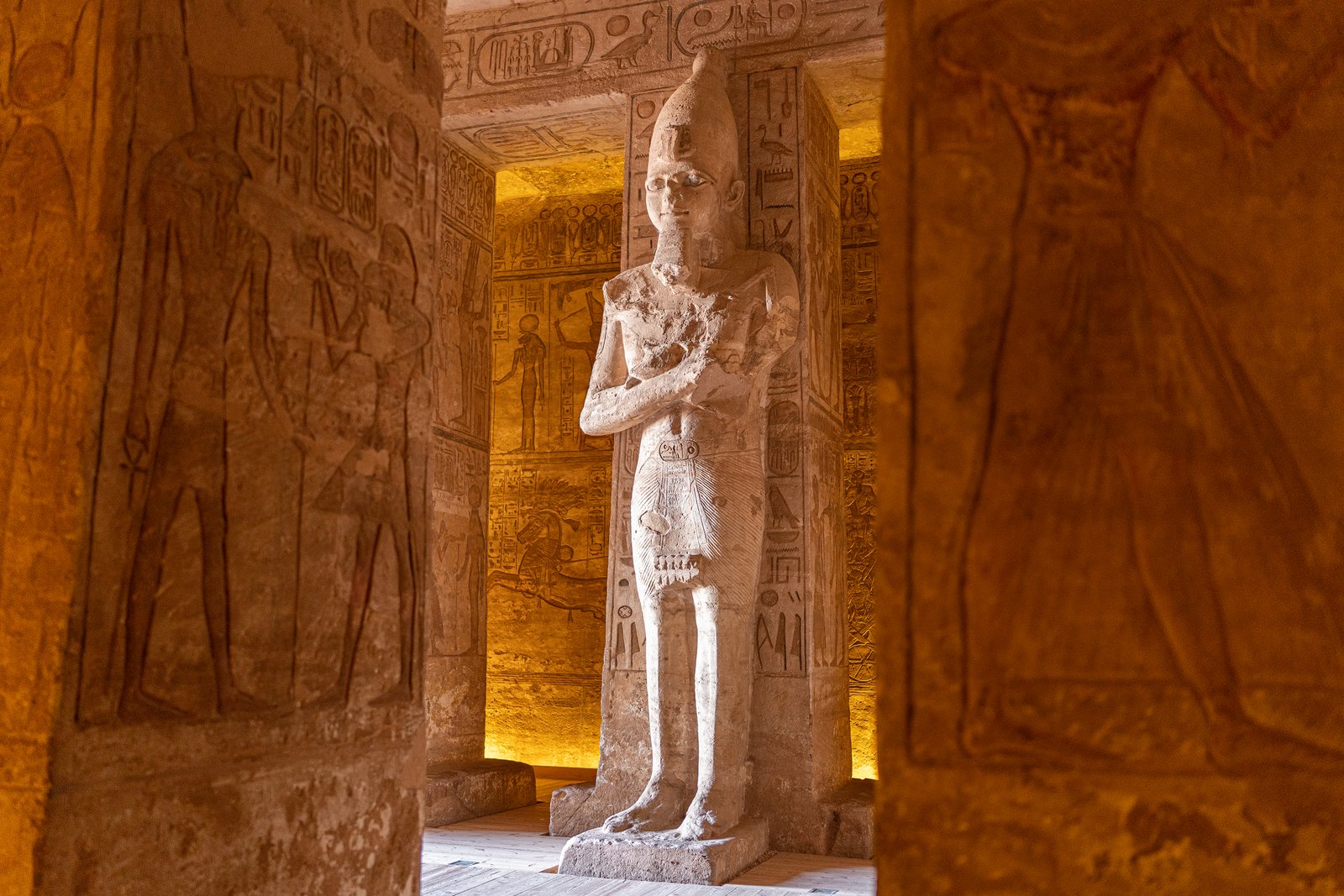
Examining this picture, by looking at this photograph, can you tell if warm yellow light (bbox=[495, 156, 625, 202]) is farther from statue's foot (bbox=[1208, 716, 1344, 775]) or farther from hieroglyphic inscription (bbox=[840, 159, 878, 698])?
statue's foot (bbox=[1208, 716, 1344, 775])

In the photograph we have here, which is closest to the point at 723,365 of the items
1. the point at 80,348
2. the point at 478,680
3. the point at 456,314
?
the point at 456,314

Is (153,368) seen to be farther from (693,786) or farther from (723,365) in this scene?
(693,786)

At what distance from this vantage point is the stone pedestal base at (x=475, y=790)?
5.87 metres

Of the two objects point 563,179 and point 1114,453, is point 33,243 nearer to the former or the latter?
point 1114,453

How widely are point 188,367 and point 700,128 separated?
3437mm

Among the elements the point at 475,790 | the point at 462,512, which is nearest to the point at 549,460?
the point at 462,512

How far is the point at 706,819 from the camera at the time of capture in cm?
465

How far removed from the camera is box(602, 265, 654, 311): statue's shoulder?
519 cm

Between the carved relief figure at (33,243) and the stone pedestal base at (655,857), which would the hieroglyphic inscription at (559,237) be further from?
the carved relief figure at (33,243)

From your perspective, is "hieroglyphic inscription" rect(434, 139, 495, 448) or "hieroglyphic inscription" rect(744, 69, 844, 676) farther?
"hieroglyphic inscription" rect(434, 139, 495, 448)

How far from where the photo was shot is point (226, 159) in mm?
2145

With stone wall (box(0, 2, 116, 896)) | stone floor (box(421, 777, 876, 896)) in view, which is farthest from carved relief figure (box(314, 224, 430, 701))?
stone floor (box(421, 777, 876, 896))

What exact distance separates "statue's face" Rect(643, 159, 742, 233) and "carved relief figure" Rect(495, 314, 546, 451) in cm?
382

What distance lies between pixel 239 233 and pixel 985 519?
1.49 metres
